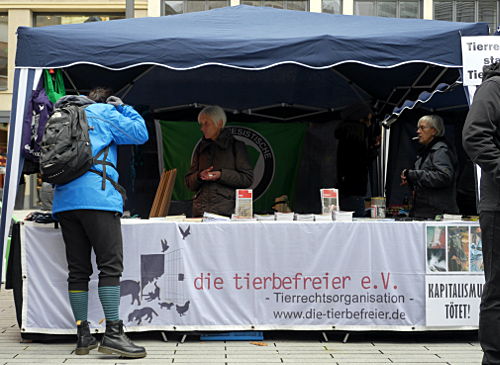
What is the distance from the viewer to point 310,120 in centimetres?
855

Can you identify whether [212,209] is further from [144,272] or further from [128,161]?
[128,161]

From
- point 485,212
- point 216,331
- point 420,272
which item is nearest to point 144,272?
point 216,331

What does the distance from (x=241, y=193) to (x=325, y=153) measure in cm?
317

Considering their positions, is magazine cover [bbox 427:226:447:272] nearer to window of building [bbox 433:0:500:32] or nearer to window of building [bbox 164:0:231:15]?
window of building [bbox 164:0:231:15]

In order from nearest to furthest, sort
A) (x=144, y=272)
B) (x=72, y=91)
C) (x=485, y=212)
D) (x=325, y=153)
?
(x=485, y=212) → (x=144, y=272) → (x=72, y=91) → (x=325, y=153)

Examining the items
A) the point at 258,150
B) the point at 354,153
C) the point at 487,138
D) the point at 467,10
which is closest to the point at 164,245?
the point at 487,138

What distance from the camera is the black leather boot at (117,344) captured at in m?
4.66

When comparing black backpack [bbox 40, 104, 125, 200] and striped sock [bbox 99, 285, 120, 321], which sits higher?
black backpack [bbox 40, 104, 125, 200]

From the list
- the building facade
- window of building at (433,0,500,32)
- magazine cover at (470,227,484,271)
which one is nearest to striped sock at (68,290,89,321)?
magazine cover at (470,227,484,271)

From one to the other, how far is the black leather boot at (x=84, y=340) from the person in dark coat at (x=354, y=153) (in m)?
4.07

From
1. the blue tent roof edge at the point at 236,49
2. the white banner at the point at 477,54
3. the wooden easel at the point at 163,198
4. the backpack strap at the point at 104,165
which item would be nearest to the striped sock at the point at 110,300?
the backpack strap at the point at 104,165

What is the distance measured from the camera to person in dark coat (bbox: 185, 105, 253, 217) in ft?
19.9

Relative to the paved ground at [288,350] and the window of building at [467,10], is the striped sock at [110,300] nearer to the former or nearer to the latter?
the paved ground at [288,350]

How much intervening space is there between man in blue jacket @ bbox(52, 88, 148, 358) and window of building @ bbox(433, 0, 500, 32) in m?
15.5
